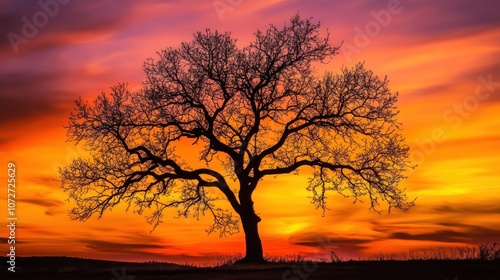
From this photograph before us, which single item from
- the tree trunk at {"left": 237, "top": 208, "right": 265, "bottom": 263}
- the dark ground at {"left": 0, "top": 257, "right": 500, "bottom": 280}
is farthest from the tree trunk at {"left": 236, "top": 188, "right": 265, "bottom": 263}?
the dark ground at {"left": 0, "top": 257, "right": 500, "bottom": 280}

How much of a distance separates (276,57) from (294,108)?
2.94m

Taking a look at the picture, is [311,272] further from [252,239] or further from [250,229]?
[250,229]

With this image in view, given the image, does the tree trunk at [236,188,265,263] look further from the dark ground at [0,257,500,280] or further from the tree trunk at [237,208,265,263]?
the dark ground at [0,257,500,280]

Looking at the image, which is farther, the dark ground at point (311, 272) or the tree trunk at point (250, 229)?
the tree trunk at point (250, 229)

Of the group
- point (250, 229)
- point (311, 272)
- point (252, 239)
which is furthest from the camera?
point (250, 229)

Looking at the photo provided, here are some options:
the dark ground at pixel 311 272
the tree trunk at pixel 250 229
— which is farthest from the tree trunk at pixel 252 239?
the dark ground at pixel 311 272

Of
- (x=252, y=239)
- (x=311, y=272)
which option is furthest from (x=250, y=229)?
(x=311, y=272)

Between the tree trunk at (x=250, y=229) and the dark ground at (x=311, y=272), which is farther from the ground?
the tree trunk at (x=250, y=229)

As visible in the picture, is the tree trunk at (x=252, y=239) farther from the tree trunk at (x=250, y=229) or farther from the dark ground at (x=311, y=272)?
the dark ground at (x=311, y=272)

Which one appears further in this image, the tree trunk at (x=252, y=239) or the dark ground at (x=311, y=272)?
the tree trunk at (x=252, y=239)

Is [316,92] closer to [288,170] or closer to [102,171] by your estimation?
[288,170]

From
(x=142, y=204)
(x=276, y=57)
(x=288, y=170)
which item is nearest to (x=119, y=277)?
(x=142, y=204)

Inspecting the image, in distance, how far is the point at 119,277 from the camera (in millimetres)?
26250

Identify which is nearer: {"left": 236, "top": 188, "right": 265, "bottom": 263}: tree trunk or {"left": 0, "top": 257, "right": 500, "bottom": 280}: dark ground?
{"left": 0, "top": 257, "right": 500, "bottom": 280}: dark ground
